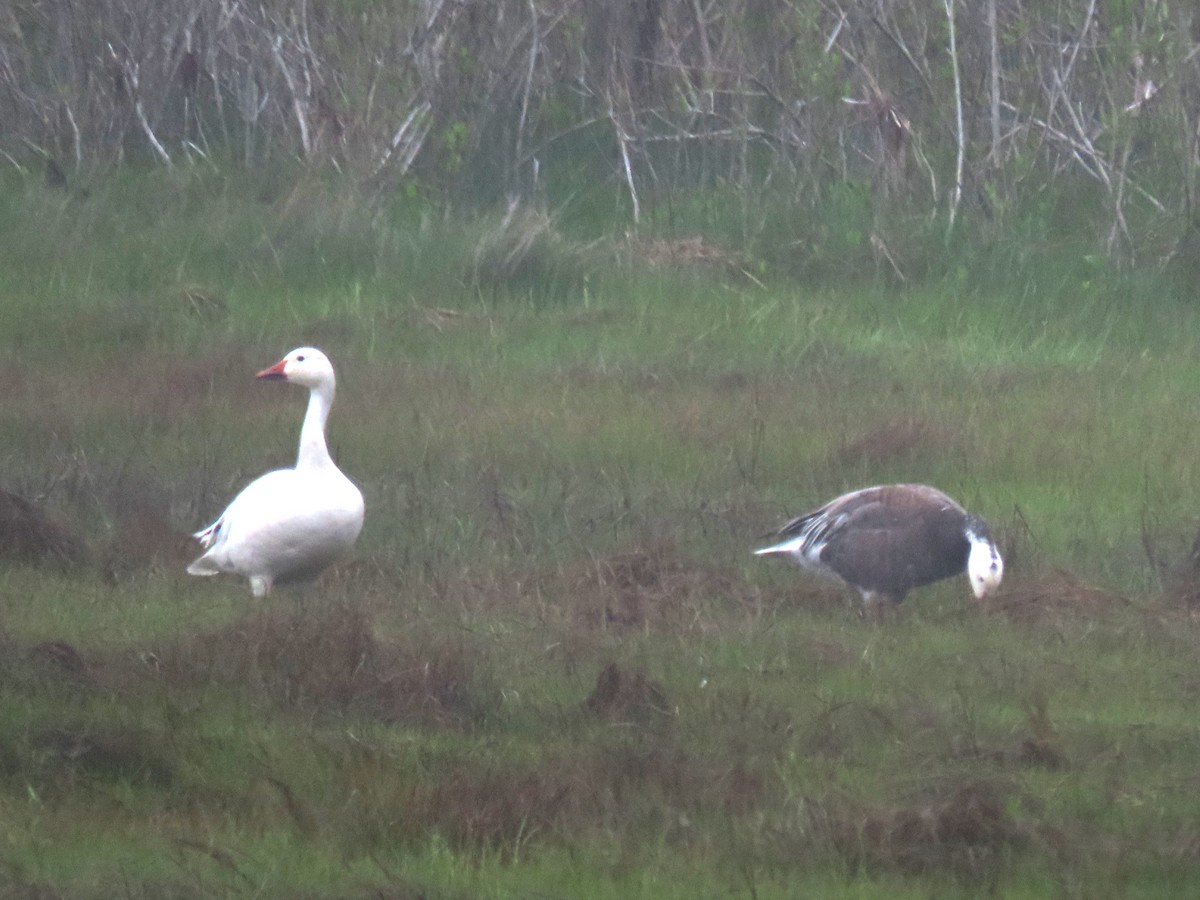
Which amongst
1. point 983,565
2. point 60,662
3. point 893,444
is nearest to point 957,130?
point 893,444

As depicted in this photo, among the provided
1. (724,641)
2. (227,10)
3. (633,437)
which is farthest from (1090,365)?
(227,10)

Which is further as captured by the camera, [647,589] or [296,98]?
[296,98]

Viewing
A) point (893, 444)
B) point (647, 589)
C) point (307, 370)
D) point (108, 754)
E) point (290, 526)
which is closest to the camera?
point (108, 754)

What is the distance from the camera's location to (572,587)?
6492 mm

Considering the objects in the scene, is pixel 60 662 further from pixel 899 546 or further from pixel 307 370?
pixel 899 546

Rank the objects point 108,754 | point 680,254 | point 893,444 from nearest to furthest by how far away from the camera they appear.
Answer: point 108,754, point 893,444, point 680,254

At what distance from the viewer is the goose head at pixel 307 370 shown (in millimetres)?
7262

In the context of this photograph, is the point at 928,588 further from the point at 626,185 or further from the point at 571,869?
the point at 626,185

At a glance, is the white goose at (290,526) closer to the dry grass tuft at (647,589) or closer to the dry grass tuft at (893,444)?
the dry grass tuft at (647,589)

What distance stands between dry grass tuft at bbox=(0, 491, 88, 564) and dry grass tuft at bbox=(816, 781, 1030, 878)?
3108 mm

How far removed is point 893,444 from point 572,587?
2.48m

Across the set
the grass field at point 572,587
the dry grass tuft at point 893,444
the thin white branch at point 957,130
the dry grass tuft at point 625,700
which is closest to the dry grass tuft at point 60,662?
the grass field at point 572,587

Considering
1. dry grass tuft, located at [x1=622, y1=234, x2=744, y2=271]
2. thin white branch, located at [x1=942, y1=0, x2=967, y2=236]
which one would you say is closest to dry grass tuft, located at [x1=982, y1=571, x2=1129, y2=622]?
dry grass tuft, located at [x1=622, y1=234, x2=744, y2=271]

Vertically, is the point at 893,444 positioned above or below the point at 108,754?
below
